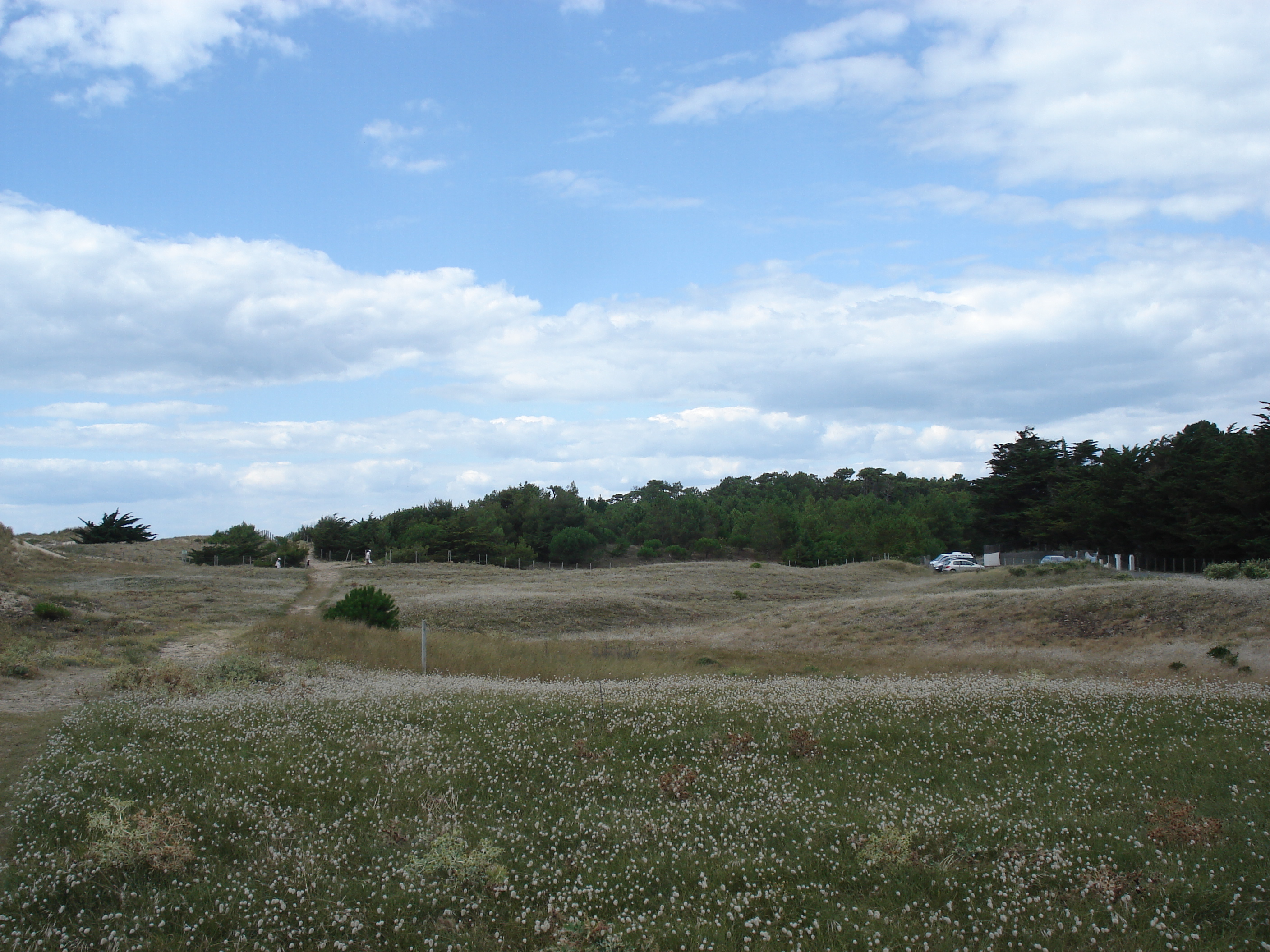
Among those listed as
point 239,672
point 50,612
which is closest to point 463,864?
point 239,672

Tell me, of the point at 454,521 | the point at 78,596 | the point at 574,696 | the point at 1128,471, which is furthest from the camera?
the point at 454,521

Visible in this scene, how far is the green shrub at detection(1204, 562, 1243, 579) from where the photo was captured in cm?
3531

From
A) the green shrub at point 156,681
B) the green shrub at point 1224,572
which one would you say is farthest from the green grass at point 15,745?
the green shrub at point 1224,572

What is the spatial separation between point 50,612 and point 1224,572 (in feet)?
158

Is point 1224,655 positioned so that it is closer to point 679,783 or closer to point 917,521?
point 679,783

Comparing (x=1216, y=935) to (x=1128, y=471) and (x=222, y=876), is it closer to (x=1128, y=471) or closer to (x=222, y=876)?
(x=222, y=876)

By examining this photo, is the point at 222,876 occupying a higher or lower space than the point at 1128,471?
lower

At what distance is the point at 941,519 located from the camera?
10206cm

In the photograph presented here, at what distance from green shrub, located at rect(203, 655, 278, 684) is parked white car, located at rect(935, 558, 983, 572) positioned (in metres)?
59.4

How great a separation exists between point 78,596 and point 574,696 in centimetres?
2860

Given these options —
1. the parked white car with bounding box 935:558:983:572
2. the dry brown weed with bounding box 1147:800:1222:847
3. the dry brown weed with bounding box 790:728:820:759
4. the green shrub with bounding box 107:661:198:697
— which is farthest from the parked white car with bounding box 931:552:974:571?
the dry brown weed with bounding box 1147:800:1222:847

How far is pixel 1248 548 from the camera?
1896 inches

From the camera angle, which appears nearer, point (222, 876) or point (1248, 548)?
point (222, 876)

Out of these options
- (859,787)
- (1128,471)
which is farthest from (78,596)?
(1128,471)
